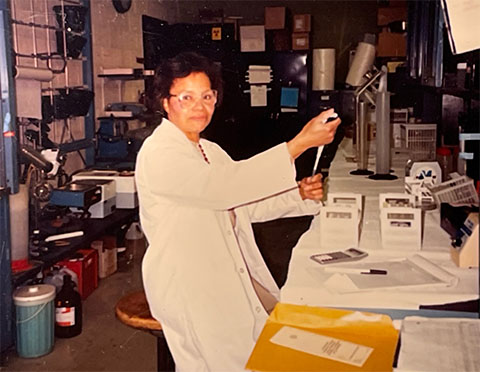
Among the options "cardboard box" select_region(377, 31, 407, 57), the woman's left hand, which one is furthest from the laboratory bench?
"cardboard box" select_region(377, 31, 407, 57)

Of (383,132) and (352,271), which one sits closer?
(352,271)

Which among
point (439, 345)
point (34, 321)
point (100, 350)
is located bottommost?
point (100, 350)

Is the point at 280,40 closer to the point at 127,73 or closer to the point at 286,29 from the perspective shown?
the point at 286,29

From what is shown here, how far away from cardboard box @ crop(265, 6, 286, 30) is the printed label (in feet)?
3.66

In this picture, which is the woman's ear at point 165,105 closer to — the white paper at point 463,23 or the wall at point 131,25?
the wall at point 131,25

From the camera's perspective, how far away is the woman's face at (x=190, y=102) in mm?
1457

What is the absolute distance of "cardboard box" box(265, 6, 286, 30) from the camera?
200 cm

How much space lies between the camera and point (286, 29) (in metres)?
2.10

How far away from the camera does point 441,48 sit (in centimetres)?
206

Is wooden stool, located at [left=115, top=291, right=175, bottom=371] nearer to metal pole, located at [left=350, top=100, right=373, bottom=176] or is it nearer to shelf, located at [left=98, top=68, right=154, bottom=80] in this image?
shelf, located at [left=98, top=68, right=154, bottom=80]

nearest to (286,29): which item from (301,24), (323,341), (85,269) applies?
(301,24)

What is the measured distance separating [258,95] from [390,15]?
2211 millimetres

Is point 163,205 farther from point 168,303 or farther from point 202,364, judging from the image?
point 202,364

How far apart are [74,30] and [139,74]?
0.56 m
